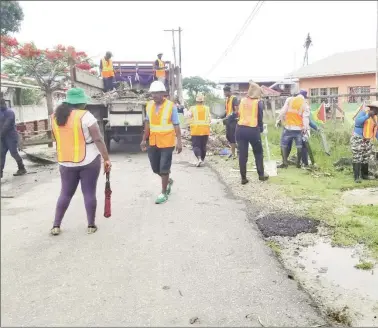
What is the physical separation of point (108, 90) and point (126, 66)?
4.66 ft

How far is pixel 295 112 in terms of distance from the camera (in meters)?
8.43

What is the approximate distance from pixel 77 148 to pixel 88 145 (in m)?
0.13

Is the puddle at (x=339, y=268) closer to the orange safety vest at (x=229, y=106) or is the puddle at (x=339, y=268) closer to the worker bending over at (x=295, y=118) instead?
the worker bending over at (x=295, y=118)

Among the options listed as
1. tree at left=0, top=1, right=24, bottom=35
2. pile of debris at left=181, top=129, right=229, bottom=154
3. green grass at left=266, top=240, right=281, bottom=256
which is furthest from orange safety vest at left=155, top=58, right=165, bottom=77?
tree at left=0, top=1, right=24, bottom=35

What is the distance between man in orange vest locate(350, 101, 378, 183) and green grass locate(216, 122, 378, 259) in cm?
29

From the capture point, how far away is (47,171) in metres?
9.10

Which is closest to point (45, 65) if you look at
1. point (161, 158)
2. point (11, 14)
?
point (161, 158)

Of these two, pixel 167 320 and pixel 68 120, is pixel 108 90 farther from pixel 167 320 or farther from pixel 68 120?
pixel 167 320

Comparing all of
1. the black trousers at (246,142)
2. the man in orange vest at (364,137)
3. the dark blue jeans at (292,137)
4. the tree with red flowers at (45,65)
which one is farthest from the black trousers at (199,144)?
the man in orange vest at (364,137)

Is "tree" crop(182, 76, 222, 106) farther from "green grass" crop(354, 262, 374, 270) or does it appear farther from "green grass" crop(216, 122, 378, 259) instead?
"green grass" crop(354, 262, 374, 270)

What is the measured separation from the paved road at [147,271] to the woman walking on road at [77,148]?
44cm

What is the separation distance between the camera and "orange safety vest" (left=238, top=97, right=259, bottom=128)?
7.16 metres

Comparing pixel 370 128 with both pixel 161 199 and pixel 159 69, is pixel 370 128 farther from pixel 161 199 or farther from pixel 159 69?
pixel 159 69

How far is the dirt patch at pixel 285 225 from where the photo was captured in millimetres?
4859
